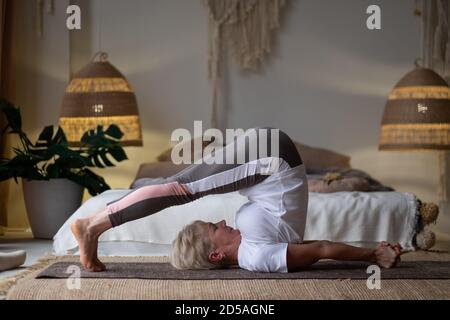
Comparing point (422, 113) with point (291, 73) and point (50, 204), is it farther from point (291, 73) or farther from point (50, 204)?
point (50, 204)

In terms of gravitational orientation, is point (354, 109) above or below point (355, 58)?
below

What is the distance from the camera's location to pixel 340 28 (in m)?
5.00

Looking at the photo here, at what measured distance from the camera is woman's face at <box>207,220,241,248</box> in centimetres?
251

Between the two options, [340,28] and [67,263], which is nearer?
[67,263]

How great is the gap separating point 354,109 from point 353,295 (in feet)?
9.81

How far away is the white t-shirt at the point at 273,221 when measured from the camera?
2486mm

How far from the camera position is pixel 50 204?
14.4 feet

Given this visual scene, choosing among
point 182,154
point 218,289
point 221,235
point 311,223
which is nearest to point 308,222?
point 311,223

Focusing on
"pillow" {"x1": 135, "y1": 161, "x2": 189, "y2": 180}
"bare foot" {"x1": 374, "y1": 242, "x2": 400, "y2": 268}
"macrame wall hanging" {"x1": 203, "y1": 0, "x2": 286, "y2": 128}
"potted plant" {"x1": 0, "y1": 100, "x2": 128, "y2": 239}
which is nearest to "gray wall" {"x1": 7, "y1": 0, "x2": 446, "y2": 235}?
"macrame wall hanging" {"x1": 203, "y1": 0, "x2": 286, "y2": 128}

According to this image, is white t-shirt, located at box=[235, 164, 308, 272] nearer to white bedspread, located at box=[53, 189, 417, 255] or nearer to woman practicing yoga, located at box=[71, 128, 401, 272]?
woman practicing yoga, located at box=[71, 128, 401, 272]

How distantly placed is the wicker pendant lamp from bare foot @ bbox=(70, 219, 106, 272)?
215 cm
